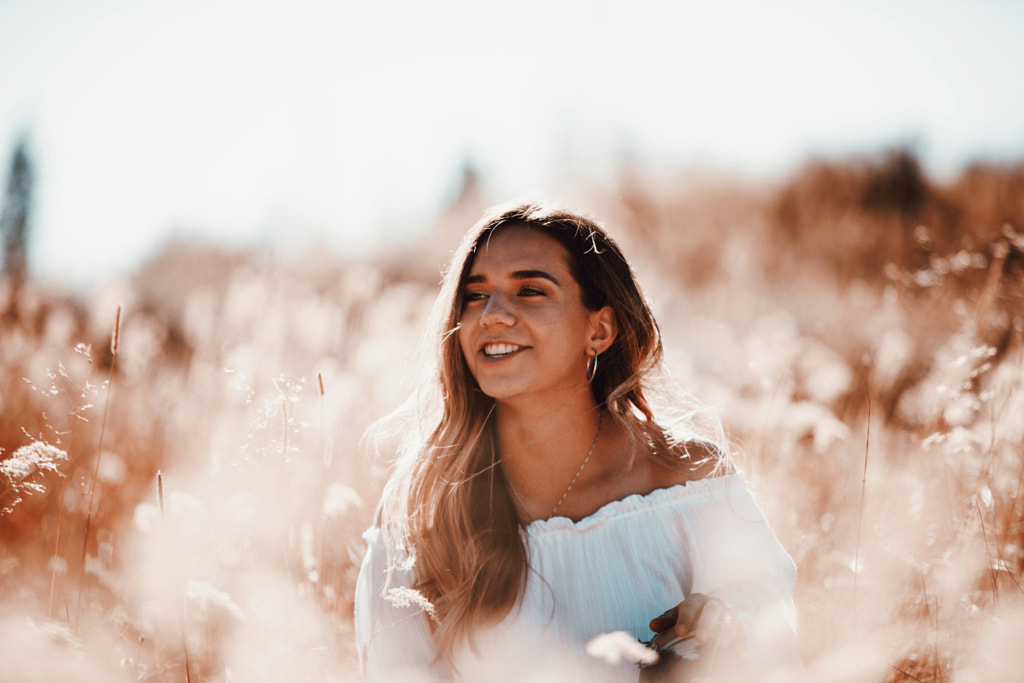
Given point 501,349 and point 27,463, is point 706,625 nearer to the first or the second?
point 501,349

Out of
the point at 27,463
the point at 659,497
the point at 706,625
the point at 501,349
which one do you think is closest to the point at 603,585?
the point at 659,497

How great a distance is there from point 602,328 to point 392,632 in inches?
53.2

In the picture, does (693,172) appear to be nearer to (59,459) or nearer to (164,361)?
(164,361)

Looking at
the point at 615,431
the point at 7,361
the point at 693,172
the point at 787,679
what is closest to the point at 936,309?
the point at 615,431

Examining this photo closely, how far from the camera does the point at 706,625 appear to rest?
163 cm

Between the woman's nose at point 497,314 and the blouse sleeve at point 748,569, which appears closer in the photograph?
the blouse sleeve at point 748,569

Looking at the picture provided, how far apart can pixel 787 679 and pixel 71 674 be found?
5.79ft

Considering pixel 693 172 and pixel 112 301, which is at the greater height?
pixel 693 172

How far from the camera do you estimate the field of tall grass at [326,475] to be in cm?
213

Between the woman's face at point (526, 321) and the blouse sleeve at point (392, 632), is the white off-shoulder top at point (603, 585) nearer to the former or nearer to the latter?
the blouse sleeve at point (392, 632)

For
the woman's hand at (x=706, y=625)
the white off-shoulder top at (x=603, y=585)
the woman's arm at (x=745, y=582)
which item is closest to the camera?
the woman's hand at (x=706, y=625)

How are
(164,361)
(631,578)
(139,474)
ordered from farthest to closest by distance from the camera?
(164,361) < (139,474) < (631,578)

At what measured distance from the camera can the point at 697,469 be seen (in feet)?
7.66

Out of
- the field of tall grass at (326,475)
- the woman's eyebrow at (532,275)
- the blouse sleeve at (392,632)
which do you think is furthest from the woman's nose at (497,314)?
the blouse sleeve at (392,632)
